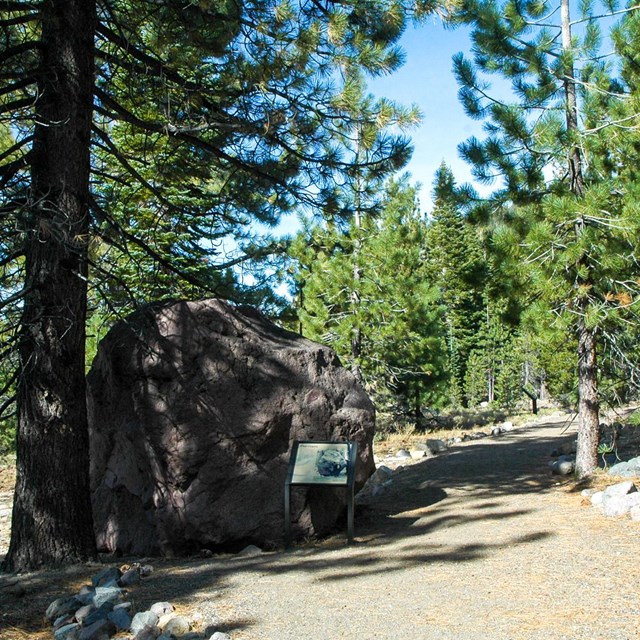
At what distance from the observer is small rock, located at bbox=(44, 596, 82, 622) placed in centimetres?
515

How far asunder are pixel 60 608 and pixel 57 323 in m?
2.73

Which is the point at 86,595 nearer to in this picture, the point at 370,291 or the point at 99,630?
the point at 99,630

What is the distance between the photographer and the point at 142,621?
4.69m

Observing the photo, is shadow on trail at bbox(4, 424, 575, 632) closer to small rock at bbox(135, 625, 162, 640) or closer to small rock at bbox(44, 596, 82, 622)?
small rock at bbox(44, 596, 82, 622)

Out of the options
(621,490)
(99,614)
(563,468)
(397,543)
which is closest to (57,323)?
(99,614)

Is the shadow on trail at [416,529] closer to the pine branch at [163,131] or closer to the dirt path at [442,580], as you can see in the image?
the dirt path at [442,580]

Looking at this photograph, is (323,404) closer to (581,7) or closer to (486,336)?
(581,7)

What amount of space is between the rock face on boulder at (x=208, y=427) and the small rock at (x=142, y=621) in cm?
261

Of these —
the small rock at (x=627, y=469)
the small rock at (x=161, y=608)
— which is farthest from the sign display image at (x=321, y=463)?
the small rock at (x=627, y=469)

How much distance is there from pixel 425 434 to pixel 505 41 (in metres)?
12.5

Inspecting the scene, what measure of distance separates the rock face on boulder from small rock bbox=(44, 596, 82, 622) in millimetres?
2217

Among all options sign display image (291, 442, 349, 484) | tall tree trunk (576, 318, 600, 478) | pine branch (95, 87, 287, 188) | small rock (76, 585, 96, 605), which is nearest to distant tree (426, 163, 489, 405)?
tall tree trunk (576, 318, 600, 478)

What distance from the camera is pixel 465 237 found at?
49469 mm

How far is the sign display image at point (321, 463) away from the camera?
23.4 ft
